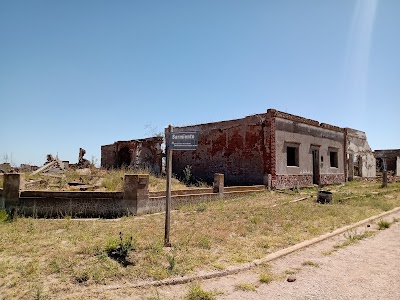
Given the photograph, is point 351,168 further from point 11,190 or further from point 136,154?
point 11,190

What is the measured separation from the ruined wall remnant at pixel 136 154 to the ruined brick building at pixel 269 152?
1446mm

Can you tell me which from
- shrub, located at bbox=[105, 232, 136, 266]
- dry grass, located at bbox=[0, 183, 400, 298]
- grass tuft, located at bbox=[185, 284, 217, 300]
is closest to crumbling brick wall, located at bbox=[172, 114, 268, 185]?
dry grass, located at bbox=[0, 183, 400, 298]

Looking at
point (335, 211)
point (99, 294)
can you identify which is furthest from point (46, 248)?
point (335, 211)

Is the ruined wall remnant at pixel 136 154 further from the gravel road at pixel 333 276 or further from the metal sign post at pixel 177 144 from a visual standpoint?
the gravel road at pixel 333 276

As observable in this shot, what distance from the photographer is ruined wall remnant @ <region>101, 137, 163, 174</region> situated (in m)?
21.2

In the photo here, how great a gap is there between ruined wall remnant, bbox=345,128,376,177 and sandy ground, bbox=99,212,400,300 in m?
21.4

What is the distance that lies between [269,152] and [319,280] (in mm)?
11354

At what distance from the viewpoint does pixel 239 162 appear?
16.8m

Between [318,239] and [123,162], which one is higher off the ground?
[123,162]

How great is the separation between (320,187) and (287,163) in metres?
2.75

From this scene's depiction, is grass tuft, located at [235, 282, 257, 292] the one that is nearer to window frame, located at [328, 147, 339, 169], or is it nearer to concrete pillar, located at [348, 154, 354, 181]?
window frame, located at [328, 147, 339, 169]

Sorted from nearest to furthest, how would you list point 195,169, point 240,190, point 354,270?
point 354,270 → point 240,190 → point 195,169

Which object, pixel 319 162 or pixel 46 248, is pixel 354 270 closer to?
pixel 46 248

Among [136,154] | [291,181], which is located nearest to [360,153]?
[291,181]
